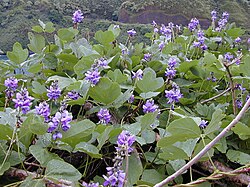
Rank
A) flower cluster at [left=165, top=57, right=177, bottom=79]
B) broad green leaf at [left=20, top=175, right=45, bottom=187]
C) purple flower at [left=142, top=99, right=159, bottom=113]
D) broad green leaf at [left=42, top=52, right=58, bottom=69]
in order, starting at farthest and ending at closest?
1. broad green leaf at [left=42, top=52, right=58, bottom=69]
2. flower cluster at [left=165, top=57, right=177, bottom=79]
3. purple flower at [left=142, top=99, right=159, bottom=113]
4. broad green leaf at [left=20, top=175, right=45, bottom=187]

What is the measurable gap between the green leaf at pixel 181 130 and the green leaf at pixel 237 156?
168 mm

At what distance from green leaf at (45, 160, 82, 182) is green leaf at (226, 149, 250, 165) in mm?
303

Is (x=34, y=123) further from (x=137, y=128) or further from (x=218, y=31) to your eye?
(x=218, y=31)

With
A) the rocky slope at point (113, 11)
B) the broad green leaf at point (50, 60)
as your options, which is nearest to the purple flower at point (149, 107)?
the broad green leaf at point (50, 60)

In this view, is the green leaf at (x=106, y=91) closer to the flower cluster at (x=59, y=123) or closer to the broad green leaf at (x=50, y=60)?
the flower cluster at (x=59, y=123)

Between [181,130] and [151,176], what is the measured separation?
127mm

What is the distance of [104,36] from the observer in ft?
3.48

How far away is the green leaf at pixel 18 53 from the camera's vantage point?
0.92 metres

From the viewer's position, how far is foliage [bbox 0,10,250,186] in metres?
0.54

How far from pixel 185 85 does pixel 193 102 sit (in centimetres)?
7

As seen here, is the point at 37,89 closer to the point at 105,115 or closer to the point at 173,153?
the point at 105,115

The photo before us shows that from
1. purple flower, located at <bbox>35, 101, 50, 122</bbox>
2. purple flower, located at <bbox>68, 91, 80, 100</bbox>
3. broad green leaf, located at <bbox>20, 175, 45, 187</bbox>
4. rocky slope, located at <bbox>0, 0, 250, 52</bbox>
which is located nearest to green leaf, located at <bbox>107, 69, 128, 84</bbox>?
purple flower, located at <bbox>68, 91, 80, 100</bbox>

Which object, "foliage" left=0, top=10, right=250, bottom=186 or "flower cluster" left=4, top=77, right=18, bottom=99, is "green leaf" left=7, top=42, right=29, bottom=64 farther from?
"flower cluster" left=4, top=77, right=18, bottom=99

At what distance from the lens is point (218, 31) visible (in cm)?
171
